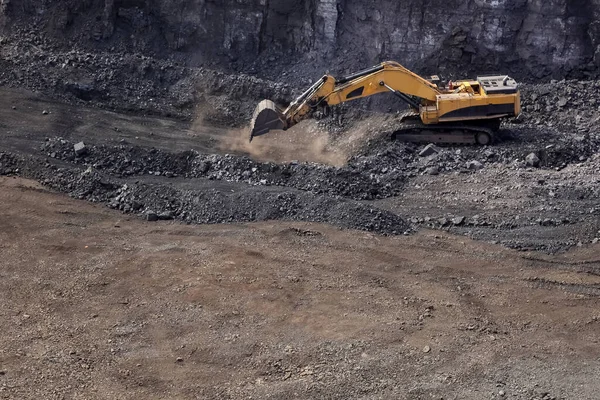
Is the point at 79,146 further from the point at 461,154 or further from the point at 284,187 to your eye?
the point at 461,154

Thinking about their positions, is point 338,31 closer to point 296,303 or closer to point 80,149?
point 80,149

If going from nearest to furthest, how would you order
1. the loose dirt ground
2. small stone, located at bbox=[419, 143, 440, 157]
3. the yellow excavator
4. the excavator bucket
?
the loose dirt ground
the excavator bucket
the yellow excavator
small stone, located at bbox=[419, 143, 440, 157]

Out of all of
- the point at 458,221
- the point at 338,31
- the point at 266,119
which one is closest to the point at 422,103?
the point at 266,119

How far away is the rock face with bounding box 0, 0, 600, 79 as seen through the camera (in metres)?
19.9

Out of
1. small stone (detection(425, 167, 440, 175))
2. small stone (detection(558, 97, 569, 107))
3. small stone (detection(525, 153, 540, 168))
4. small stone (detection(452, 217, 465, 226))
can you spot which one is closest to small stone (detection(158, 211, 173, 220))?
small stone (detection(452, 217, 465, 226))

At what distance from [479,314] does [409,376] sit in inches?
78.4

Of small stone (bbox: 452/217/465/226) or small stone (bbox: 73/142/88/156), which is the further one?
small stone (bbox: 73/142/88/156)

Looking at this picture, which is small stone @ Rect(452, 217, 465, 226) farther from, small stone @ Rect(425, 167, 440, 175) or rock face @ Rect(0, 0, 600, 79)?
rock face @ Rect(0, 0, 600, 79)

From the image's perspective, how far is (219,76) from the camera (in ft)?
65.1

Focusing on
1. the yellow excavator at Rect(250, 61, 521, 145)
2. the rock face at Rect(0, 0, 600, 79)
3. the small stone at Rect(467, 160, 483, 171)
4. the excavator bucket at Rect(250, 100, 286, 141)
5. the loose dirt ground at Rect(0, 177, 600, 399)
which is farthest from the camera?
the rock face at Rect(0, 0, 600, 79)

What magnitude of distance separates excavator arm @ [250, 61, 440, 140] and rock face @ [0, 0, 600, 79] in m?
4.03

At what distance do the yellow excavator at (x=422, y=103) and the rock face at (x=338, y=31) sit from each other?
2.79m

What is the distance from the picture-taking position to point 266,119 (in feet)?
52.5

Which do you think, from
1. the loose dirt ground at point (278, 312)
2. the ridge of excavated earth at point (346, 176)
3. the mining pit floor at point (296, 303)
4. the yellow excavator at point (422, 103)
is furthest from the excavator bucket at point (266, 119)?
the loose dirt ground at point (278, 312)
